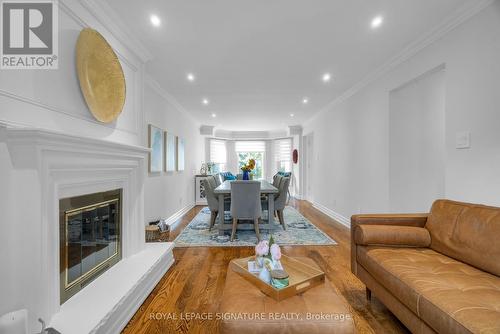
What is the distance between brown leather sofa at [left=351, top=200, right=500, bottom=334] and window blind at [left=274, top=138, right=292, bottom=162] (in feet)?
→ 20.1

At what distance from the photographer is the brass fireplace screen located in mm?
1503

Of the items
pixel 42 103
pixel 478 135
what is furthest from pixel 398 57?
pixel 42 103

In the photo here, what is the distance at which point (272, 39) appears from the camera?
2.35 metres

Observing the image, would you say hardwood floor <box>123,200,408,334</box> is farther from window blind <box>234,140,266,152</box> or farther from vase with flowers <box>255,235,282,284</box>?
window blind <box>234,140,266,152</box>

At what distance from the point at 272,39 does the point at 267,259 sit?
216 centimetres

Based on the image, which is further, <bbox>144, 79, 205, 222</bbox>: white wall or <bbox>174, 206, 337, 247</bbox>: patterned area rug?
<bbox>144, 79, 205, 222</bbox>: white wall

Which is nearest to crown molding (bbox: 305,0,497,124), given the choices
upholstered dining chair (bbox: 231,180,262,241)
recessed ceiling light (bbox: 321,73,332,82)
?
recessed ceiling light (bbox: 321,73,332,82)

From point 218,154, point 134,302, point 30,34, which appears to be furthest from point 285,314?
point 218,154

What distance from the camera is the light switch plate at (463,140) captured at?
1.93m

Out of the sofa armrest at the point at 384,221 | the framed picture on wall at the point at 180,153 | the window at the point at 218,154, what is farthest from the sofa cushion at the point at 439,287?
the window at the point at 218,154

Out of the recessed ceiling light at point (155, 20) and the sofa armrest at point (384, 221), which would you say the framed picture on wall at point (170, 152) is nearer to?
the recessed ceiling light at point (155, 20)

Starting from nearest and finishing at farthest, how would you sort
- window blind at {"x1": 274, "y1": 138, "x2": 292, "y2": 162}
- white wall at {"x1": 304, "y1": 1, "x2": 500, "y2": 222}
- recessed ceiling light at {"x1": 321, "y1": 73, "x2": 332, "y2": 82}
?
white wall at {"x1": 304, "y1": 1, "x2": 500, "y2": 222}, recessed ceiling light at {"x1": 321, "y1": 73, "x2": 332, "y2": 82}, window blind at {"x1": 274, "y1": 138, "x2": 292, "y2": 162}

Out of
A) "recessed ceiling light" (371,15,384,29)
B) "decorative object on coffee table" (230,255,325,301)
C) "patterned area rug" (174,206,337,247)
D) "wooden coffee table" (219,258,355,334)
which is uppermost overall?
"recessed ceiling light" (371,15,384,29)

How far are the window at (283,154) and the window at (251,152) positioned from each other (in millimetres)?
494
